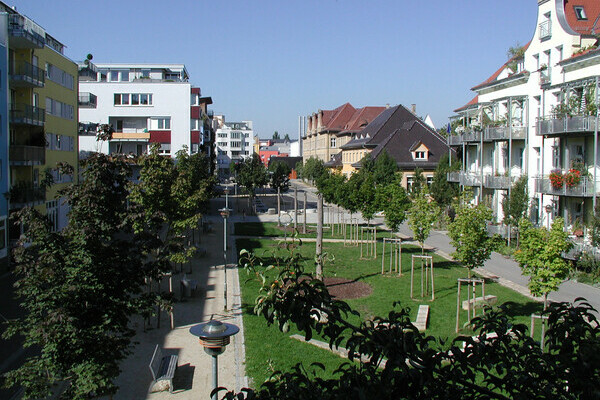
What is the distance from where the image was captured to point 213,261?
2875 cm

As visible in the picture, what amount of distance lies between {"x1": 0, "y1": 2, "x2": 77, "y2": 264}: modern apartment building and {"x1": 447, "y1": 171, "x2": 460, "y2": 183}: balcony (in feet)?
83.9

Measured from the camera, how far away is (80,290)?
9250 mm

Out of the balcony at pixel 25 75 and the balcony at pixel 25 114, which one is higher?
the balcony at pixel 25 75

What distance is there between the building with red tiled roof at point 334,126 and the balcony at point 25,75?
55364mm

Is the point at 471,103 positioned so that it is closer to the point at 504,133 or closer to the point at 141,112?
the point at 504,133

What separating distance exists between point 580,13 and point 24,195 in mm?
29800

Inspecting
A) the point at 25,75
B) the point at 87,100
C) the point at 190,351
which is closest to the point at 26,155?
the point at 25,75

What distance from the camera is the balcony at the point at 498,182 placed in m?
34.4

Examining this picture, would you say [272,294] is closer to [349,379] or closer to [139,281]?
[349,379]

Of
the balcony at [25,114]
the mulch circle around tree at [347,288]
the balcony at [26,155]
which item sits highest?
the balcony at [25,114]

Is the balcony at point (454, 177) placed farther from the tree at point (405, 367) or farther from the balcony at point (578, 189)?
the tree at point (405, 367)

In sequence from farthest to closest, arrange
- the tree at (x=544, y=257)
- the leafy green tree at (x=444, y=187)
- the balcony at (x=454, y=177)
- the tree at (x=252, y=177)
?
the tree at (x=252, y=177) → the leafy green tree at (x=444, y=187) → the balcony at (x=454, y=177) → the tree at (x=544, y=257)

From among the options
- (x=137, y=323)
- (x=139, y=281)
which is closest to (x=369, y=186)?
(x=137, y=323)

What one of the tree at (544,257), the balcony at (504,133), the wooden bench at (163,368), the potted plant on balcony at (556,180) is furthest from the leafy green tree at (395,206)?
the wooden bench at (163,368)
